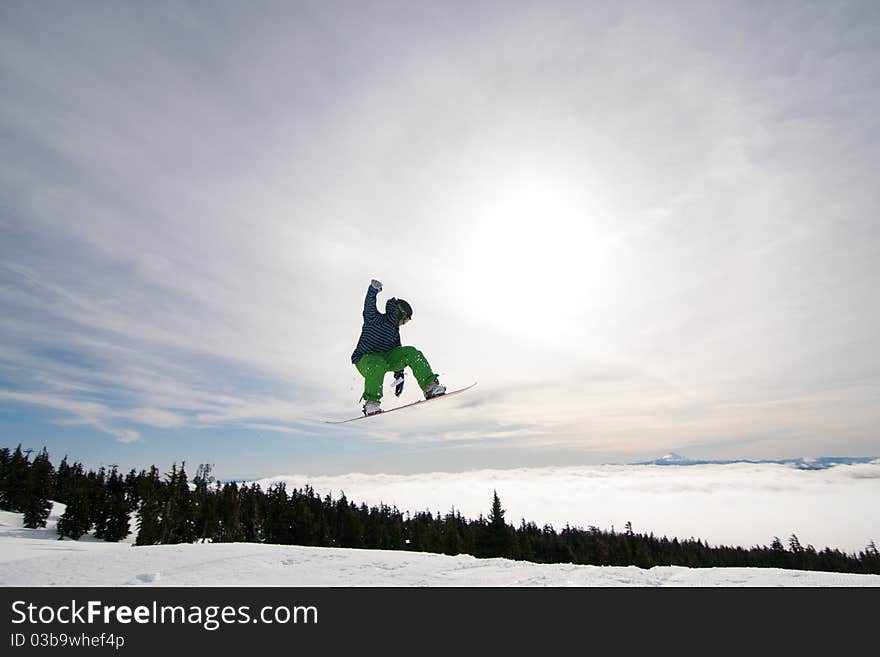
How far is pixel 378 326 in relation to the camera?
430 inches

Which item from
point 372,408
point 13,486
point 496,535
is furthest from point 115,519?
point 372,408

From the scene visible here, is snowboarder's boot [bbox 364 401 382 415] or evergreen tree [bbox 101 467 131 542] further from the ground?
snowboarder's boot [bbox 364 401 382 415]

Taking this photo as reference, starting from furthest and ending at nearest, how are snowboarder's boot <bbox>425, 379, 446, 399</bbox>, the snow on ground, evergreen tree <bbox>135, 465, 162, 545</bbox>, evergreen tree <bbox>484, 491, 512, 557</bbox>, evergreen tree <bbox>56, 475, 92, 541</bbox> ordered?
1. evergreen tree <bbox>56, 475, 92, 541</bbox>
2. evergreen tree <bbox>135, 465, 162, 545</bbox>
3. evergreen tree <bbox>484, 491, 512, 557</bbox>
4. snowboarder's boot <bbox>425, 379, 446, 399</bbox>
5. the snow on ground

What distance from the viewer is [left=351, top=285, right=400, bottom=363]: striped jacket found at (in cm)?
1091

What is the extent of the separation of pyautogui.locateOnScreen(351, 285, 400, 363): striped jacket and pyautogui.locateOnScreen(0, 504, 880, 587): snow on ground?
15.5ft

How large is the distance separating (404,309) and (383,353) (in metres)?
1.27

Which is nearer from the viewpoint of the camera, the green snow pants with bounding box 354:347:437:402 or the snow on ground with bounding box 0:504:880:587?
the snow on ground with bounding box 0:504:880:587

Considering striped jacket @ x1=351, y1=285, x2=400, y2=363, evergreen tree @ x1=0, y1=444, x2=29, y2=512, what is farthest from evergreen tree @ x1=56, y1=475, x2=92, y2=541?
striped jacket @ x1=351, y1=285, x2=400, y2=363

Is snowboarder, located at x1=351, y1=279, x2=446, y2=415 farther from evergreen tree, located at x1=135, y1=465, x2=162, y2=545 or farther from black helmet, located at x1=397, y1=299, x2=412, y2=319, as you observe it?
evergreen tree, located at x1=135, y1=465, x2=162, y2=545

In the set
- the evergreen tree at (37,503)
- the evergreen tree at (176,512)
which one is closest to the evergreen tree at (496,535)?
the evergreen tree at (176,512)

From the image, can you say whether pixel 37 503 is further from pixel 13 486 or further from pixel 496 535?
pixel 496 535

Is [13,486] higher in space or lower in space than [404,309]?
lower
